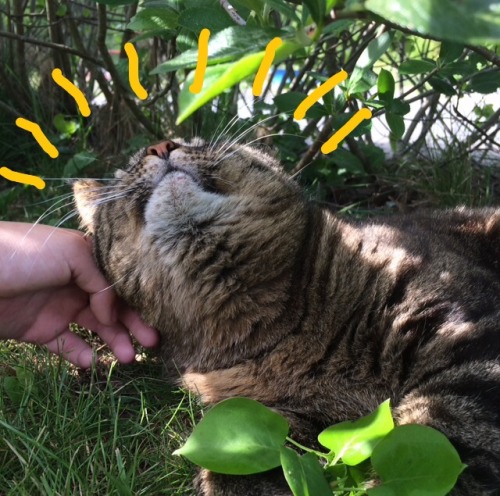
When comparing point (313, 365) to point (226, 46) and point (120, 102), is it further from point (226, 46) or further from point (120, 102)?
point (120, 102)

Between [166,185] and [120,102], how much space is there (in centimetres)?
180

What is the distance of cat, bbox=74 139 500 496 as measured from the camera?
1.39m

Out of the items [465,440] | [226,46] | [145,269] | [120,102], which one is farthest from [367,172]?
[226,46]

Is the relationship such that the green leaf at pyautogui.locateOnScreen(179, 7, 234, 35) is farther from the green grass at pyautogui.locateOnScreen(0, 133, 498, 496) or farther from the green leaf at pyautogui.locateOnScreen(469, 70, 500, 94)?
the green leaf at pyautogui.locateOnScreen(469, 70, 500, 94)

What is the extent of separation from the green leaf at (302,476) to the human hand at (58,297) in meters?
0.86

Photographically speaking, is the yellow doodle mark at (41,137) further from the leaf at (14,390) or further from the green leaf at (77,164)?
the leaf at (14,390)

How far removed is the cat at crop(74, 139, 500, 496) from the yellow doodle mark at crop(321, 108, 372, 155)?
0.57ft

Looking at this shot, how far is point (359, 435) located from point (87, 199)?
1228mm

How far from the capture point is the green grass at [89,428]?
147cm

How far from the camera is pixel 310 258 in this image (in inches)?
68.8

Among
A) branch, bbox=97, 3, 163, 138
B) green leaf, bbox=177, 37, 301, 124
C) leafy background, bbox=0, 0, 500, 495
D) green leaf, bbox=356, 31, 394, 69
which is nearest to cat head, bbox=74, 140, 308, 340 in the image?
leafy background, bbox=0, 0, 500, 495

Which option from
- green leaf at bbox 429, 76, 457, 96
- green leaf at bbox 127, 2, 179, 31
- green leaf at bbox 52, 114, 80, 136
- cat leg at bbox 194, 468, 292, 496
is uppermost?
green leaf at bbox 127, 2, 179, 31

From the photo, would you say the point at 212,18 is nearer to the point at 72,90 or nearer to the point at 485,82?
the point at 72,90

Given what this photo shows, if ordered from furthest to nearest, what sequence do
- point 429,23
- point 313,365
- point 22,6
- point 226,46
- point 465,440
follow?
point 22,6
point 313,365
point 465,440
point 226,46
point 429,23
